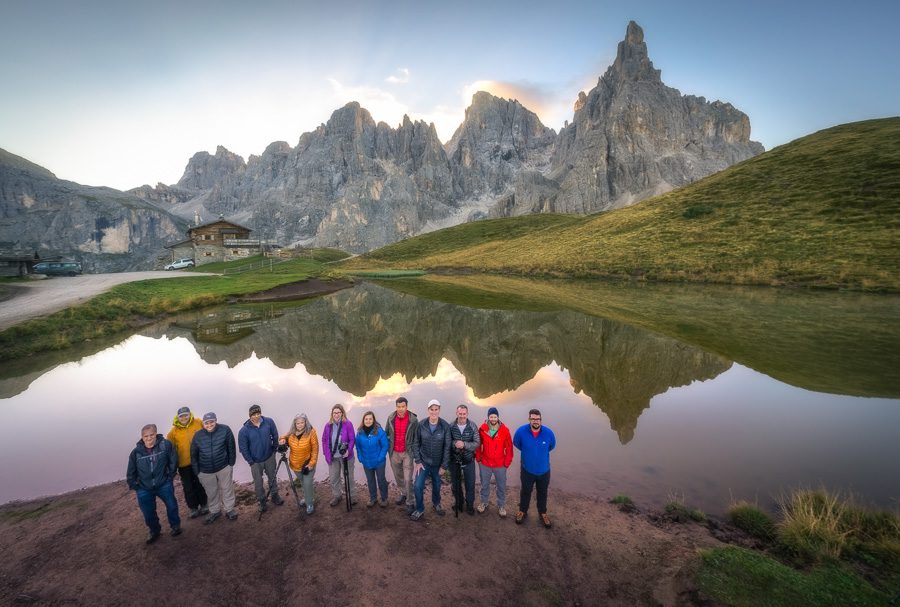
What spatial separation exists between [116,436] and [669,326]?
3001 centimetres

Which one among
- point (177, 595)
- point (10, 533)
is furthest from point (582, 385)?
point (10, 533)

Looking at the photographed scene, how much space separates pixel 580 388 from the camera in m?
16.5

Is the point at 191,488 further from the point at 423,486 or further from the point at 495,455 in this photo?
the point at 495,455

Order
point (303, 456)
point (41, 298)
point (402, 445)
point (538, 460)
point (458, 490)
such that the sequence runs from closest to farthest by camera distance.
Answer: point (538, 460), point (458, 490), point (303, 456), point (402, 445), point (41, 298)

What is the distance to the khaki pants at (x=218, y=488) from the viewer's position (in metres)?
9.05

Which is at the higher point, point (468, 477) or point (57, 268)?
point (57, 268)

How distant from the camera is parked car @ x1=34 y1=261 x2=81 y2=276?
53.6 meters

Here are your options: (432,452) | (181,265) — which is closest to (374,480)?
(432,452)

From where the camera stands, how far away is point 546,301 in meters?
38.7

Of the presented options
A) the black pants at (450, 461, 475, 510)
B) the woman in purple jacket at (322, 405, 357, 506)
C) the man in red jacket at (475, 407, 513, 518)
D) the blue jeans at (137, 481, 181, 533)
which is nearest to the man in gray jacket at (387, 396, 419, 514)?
the woman in purple jacket at (322, 405, 357, 506)

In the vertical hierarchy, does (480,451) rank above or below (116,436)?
above

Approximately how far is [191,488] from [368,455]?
178 inches

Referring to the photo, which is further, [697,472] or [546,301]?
[546,301]

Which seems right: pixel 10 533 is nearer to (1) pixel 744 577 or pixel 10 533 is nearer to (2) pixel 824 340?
(1) pixel 744 577
